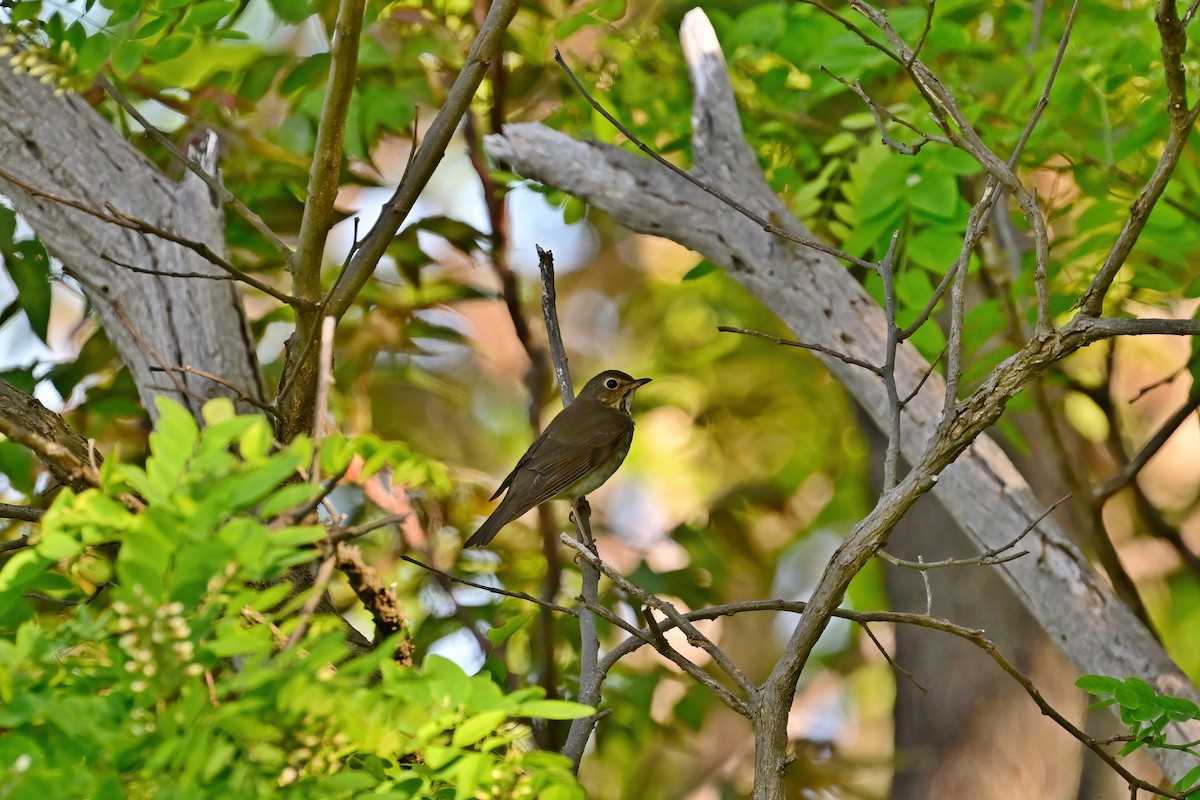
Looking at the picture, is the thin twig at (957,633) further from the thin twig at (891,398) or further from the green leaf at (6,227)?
the green leaf at (6,227)

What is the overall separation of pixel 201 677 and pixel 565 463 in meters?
3.65

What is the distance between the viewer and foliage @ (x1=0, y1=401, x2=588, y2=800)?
141 cm

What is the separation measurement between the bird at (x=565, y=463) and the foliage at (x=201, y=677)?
9.70 ft

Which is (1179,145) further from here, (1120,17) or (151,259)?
(151,259)

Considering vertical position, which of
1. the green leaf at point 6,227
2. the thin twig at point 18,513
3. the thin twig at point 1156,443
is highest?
the thin twig at point 1156,443

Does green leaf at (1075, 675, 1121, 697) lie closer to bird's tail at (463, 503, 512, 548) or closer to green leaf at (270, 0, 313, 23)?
bird's tail at (463, 503, 512, 548)

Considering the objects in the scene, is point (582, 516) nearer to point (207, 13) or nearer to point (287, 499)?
point (207, 13)

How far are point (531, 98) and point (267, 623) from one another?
445 centimetres

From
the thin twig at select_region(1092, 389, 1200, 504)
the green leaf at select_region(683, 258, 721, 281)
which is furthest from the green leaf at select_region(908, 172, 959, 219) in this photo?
the thin twig at select_region(1092, 389, 1200, 504)

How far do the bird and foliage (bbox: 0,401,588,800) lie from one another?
2.96 meters

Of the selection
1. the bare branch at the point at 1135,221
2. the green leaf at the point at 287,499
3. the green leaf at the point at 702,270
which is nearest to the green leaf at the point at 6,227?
the green leaf at the point at 702,270

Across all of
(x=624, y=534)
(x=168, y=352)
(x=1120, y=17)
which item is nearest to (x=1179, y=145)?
(x=1120, y=17)

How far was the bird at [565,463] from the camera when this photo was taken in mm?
4988

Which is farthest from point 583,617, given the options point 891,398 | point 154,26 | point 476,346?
point 476,346
